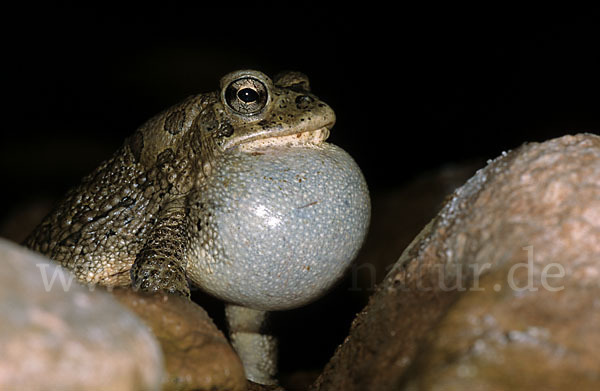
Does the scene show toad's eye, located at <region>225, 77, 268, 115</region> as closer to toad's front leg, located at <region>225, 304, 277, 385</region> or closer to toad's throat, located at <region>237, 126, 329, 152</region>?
toad's throat, located at <region>237, 126, 329, 152</region>

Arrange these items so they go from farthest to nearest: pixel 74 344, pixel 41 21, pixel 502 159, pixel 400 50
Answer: pixel 400 50 < pixel 41 21 < pixel 502 159 < pixel 74 344

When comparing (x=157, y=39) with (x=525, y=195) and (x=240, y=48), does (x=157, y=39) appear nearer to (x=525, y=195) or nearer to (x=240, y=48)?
(x=240, y=48)

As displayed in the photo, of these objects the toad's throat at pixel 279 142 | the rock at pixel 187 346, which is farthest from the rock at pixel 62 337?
the toad's throat at pixel 279 142

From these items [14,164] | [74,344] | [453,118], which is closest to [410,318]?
[74,344]

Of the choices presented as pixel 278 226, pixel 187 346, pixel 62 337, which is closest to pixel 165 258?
pixel 278 226

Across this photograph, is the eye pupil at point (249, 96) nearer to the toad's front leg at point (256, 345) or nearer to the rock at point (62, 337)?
the toad's front leg at point (256, 345)

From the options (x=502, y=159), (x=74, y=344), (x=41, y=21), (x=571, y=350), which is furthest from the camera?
(x=41, y=21)
